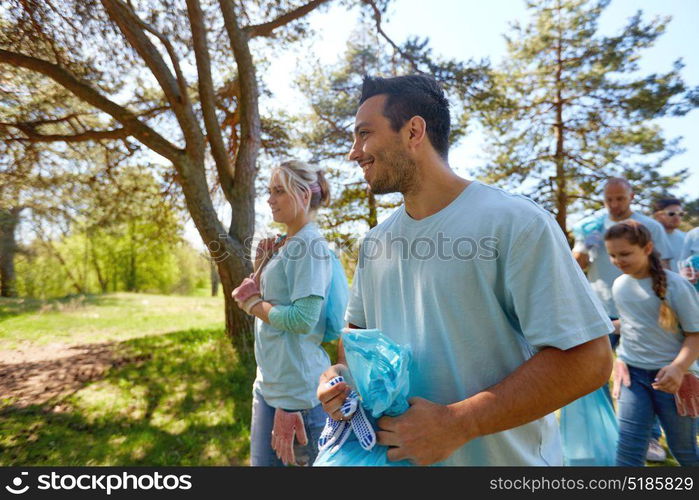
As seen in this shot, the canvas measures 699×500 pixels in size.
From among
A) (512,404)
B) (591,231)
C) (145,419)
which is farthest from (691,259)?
(145,419)

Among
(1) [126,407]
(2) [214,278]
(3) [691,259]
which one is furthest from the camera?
(2) [214,278]

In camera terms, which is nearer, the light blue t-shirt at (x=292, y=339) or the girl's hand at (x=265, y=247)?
the light blue t-shirt at (x=292, y=339)

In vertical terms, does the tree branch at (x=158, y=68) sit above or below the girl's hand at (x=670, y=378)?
above

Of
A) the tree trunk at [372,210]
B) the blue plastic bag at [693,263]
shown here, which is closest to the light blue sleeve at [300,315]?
the blue plastic bag at [693,263]

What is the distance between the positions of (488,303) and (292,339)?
4.34ft

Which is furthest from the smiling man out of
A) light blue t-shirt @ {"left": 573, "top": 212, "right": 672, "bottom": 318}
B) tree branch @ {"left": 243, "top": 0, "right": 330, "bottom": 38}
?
tree branch @ {"left": 243, "top": 0, "right": 330, "bottom": 38}

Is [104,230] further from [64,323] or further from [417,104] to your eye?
[417,104]

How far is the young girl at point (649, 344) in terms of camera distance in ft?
7.59

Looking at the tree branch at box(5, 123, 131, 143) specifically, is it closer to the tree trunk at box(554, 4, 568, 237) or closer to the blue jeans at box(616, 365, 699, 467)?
the blue jeans at box(616, 365, 699, 467)

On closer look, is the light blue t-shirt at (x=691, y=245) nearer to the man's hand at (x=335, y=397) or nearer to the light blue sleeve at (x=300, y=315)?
the light blue sleeve at (x=300, y=315)

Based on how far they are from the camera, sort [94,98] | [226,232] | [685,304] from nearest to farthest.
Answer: [685,304], [94,98], [226,232]

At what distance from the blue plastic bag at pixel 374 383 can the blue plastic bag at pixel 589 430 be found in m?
2.28

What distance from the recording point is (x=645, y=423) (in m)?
2.48

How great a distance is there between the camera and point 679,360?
7.43 feet
